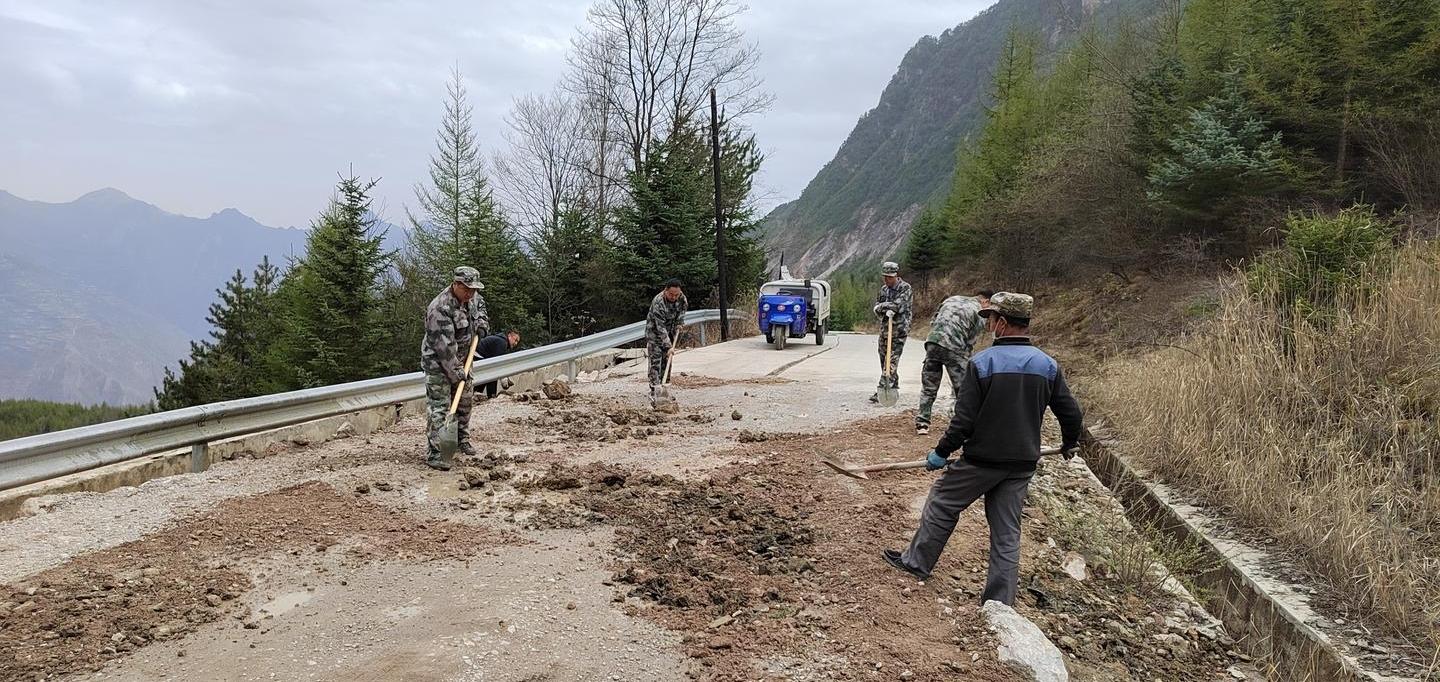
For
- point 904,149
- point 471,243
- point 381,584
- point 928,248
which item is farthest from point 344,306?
point 904,149

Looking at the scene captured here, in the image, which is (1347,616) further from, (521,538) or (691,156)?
(691,156)

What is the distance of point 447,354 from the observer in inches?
282

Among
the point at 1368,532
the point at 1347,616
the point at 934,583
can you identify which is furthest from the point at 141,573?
the point at 1368,532

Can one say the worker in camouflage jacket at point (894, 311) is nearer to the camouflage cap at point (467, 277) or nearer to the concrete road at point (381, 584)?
the concrete road at point (381, 584)

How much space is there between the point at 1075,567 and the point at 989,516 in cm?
127

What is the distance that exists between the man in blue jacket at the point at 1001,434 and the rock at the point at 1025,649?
0.32 meters

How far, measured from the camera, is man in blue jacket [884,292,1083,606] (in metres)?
4.28

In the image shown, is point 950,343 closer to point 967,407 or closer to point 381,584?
point 967,407

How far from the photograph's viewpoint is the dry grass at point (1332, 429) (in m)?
5.50

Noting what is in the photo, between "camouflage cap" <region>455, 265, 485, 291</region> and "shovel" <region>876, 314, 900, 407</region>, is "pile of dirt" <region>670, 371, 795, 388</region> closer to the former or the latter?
"shovel" <region>876, 314, 900, 407</region>

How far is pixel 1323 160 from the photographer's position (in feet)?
56.0

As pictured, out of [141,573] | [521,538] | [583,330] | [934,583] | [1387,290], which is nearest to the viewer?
[141,573]

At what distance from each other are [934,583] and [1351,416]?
206 inches

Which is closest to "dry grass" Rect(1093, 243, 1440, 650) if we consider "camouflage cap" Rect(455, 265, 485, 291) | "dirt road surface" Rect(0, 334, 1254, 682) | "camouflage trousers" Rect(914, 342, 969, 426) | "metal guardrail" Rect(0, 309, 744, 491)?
"dirt road surface" Rect(0, 334, 1254, 682)
